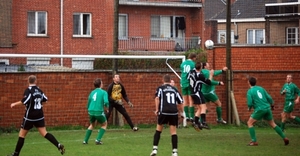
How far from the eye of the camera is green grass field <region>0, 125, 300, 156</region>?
18.2 metres

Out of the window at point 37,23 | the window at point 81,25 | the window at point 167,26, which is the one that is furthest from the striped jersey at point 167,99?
the window at point 167,26

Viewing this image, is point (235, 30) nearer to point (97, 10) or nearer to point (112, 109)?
point (97, 10)

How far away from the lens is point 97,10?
153 ft

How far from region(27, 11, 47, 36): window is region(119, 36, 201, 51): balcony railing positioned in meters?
5.47

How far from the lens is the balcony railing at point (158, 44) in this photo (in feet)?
157

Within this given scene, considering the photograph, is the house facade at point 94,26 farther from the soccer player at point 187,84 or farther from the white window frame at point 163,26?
the soccer player at point 187,84

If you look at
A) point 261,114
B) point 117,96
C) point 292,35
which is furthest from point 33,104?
point 292,35

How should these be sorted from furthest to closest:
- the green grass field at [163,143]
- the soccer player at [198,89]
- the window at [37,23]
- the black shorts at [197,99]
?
1. the window at [37,23]
2. the black shorts at [197,99]
3. the soccer player at [198,89]
4. the green grass field at [163,143]

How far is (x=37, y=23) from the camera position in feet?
147

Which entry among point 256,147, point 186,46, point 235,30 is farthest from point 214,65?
point 235,30

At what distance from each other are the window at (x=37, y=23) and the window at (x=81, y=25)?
86.3 inches

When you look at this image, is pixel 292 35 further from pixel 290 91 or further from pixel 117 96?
pixel 117 96

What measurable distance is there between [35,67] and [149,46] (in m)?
21.9

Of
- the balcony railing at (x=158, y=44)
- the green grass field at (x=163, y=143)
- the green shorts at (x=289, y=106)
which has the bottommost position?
the green grass field at (x=163, y=143)
